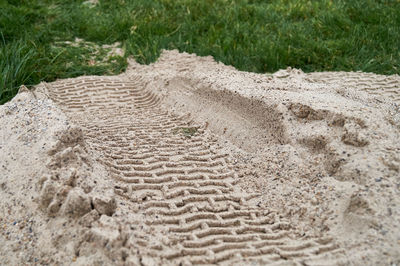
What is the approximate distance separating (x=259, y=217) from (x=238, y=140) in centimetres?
101

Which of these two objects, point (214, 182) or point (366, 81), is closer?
point (214, 182)

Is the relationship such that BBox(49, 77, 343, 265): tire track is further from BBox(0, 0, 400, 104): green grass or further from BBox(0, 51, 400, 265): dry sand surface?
BBox(0, 0, 400, 104): green grass

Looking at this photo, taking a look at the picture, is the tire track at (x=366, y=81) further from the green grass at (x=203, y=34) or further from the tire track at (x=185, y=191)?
the tire track at (x=185, y=191)

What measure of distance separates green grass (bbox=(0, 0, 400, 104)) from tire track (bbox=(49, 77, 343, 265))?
1.17 metres

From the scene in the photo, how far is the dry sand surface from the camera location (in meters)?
2.08

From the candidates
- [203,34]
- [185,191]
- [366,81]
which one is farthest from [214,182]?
[203,34]

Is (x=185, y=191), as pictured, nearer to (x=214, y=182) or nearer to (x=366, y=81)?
(x=214, y=182)

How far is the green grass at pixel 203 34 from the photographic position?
5.05 metres

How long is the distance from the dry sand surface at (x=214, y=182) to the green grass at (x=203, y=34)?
1344mm

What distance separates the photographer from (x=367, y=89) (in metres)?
4.46

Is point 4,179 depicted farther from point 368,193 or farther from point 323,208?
point 368,193

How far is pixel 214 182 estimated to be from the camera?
2.81 meters

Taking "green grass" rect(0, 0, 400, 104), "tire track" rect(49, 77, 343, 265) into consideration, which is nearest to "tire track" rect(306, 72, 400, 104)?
"green grass" rect(0, 0, 400, 104)

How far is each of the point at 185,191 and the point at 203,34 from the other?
3582 mm
